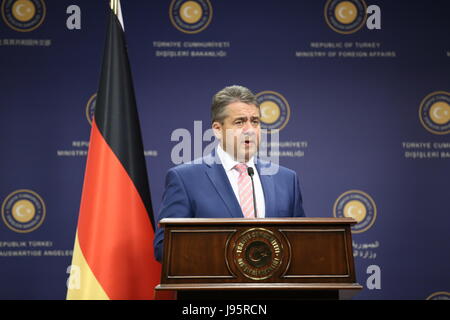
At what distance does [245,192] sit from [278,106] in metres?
1.54

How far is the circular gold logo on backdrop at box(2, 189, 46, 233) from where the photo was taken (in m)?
3.32

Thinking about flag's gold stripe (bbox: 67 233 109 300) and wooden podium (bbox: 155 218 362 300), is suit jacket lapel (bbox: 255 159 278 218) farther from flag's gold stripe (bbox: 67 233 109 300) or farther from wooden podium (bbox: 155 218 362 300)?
flag's gold stripe (bbox: 67 233 109 300)

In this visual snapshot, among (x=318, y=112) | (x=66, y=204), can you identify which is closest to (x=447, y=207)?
(x=318, y=112)

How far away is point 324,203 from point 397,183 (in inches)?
21.0

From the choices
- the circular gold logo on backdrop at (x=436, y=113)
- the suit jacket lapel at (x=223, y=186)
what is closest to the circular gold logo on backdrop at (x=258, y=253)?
the suit jacket lapel at (x=223, y=186)

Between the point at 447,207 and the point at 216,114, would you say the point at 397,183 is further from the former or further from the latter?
the point at 216,114

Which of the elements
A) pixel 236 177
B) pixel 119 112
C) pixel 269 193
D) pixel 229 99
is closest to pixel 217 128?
pixel 229 99

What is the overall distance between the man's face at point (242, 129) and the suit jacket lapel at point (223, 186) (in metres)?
0.10

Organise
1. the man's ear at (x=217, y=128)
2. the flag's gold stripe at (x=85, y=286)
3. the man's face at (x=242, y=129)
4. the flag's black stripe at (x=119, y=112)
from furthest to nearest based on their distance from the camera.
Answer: the flag's black stripe at (x=119, y=112)
the flag's gold stripe at (x=85, y=286)
the man's ear at (x=217, y=128)
the man's face at (x=242, y=129)

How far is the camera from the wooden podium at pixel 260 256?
1.58 m

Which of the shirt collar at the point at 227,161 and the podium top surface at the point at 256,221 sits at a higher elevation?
the shirt collar at the point at 227,161

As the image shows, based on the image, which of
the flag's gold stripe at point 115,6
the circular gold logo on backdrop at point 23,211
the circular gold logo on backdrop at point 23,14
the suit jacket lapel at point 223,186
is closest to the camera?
the suit jacket lapel at point 223,186

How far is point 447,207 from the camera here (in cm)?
344

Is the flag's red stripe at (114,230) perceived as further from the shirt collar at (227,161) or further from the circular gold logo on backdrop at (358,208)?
the circular gold logo on backdrop at (358,208)
